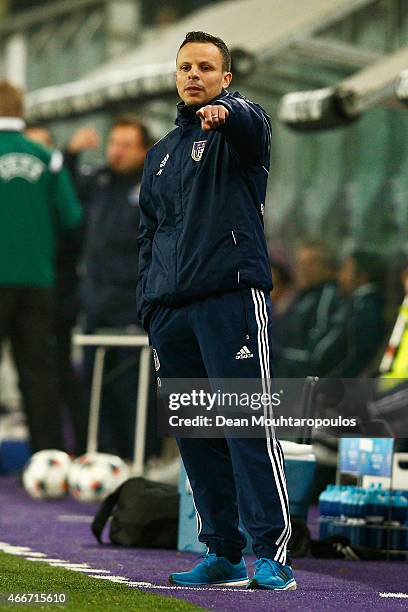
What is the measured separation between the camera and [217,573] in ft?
17.5

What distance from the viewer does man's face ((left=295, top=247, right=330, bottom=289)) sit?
34.5 feet

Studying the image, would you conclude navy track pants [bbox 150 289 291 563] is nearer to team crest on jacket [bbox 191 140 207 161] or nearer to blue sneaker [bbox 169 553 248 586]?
blue sneaker [bbox 169 553 248 586]

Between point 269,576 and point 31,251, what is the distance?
206 inches

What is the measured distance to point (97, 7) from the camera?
14.5 meters

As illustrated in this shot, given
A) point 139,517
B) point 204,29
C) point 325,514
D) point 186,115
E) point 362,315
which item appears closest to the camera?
point 186,115

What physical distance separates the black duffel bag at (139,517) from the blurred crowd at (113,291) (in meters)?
2.90

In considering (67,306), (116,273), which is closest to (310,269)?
(116,273)

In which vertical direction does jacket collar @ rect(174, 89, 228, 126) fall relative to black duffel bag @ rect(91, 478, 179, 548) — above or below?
above

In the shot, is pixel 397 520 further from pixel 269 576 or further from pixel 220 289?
pixel 220 289

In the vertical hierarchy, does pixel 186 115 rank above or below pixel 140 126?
below

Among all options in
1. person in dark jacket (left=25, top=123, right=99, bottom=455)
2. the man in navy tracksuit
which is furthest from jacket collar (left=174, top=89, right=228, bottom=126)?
person in dark jacket (left=25, top=123, right=99, bottom=455)

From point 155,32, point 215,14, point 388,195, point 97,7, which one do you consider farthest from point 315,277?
point 97,7

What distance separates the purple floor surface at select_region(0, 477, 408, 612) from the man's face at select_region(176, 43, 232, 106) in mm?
1618

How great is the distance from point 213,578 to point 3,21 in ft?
37.8
